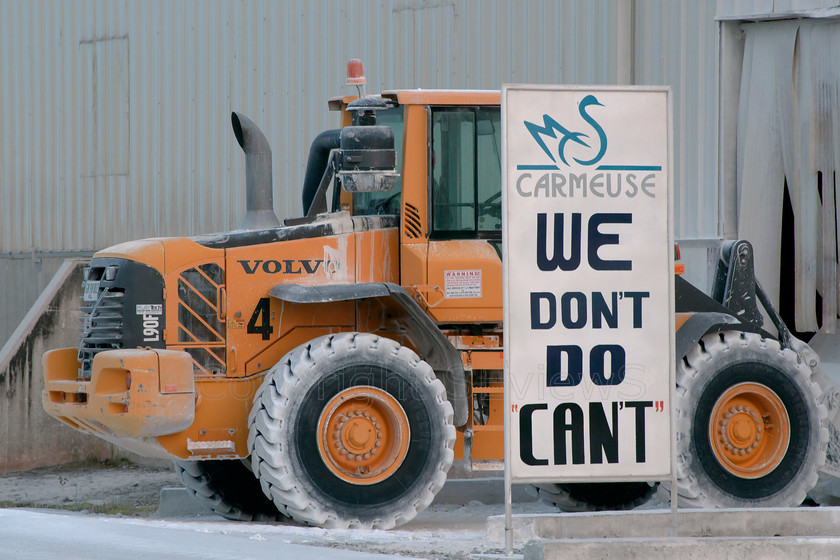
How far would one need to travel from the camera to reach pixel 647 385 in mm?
6594

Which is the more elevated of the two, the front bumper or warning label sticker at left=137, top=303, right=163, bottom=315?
warning label sticker at left=137, top=303, right=163, bottom=315

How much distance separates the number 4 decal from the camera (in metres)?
8.88

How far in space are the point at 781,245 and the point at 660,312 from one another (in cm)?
659

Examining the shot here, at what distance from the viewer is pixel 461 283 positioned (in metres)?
9.09

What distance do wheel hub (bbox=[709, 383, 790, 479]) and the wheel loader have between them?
1 centimetres

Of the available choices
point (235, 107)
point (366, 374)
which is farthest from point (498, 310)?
point (235, 107)

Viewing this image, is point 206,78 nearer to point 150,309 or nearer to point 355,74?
point 355,74

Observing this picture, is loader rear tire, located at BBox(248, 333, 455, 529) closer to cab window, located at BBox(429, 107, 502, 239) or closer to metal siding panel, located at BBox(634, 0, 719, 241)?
cab window, located at BBox(429, 107, 502, 239)

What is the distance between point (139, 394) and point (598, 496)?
3.91 metres

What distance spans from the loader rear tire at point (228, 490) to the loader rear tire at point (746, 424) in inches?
122

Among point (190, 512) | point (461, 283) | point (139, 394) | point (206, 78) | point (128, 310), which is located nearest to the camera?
point (139, 394)

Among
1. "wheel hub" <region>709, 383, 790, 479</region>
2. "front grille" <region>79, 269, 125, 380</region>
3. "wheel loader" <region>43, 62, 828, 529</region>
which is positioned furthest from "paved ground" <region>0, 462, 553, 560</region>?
"wheel hub" <region>709, 383, 790, 479</region>

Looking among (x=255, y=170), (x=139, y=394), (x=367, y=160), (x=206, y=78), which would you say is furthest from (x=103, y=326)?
(x=206, y=78)

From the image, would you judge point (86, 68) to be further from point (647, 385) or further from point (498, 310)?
point (647, 385)
